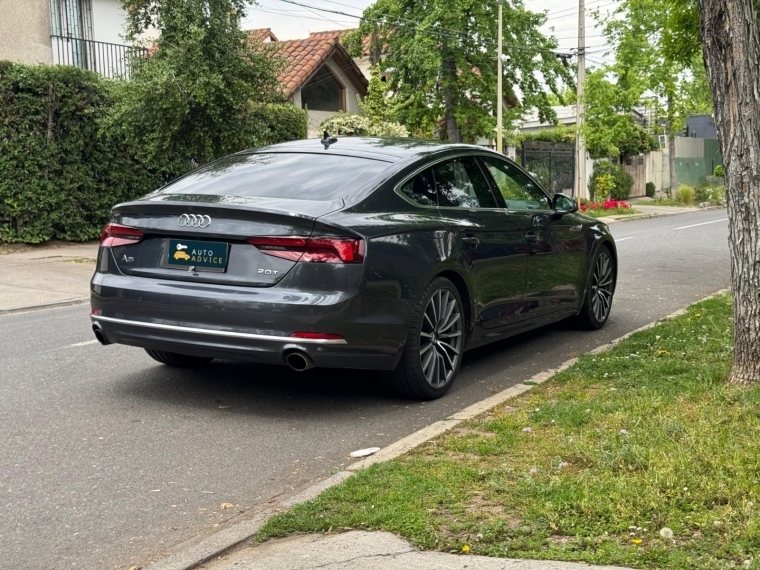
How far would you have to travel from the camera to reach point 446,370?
6598 millimetres

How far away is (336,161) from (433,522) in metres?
3.31

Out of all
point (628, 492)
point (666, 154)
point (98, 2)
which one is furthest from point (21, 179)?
point (666, 154)

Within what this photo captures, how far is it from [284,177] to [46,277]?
838 cm

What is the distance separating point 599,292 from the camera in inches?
360

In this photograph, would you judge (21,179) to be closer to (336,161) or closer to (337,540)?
(336,161)

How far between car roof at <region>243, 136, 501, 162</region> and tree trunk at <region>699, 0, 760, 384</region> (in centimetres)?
197

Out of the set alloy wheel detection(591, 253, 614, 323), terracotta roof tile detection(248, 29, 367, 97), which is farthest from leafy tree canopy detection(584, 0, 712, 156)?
alloy wheel detection(591, 253, 614, 323)

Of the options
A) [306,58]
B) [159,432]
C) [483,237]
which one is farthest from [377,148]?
[306,58]

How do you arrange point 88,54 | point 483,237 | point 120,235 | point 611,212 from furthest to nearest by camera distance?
point 611,212
point 88,54
point 483,237
point 120,235

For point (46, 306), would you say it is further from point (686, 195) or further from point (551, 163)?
point (686, 195)

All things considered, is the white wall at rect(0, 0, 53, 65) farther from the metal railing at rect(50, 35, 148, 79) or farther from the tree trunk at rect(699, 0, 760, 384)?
the tree trunk at rect(699, 0, 760, 384)

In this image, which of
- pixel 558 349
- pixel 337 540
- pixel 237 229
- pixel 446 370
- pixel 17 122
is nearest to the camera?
pixel 337 540

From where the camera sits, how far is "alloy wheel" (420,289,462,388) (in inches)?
251

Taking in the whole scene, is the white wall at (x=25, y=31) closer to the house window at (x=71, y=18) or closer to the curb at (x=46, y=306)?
the house window at (x=71, y=18)
